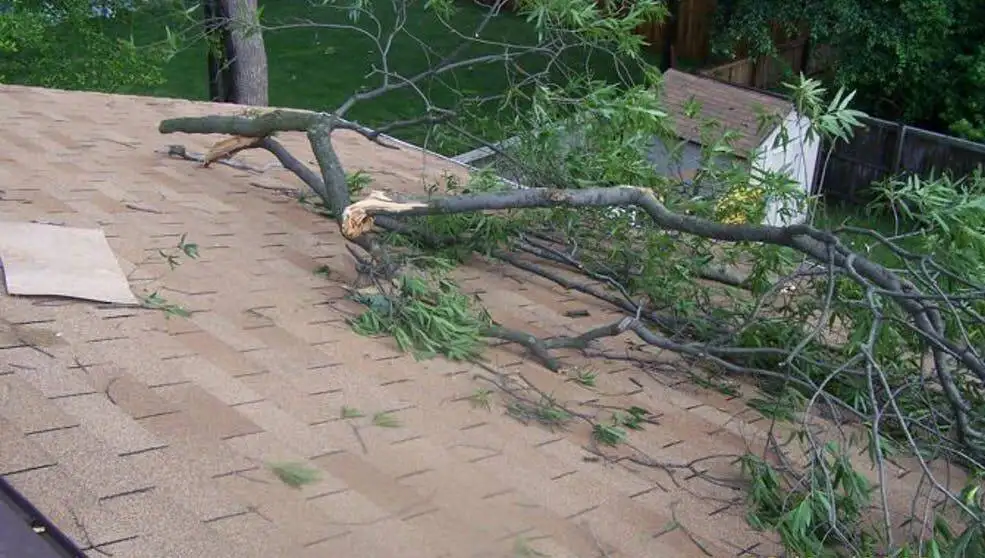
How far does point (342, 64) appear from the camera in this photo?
19969mm

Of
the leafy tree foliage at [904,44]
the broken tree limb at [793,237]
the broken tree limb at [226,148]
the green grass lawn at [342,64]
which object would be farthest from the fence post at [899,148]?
the broken tree limb at [793,237]

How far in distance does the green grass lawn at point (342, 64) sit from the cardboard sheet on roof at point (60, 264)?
32.3 feet

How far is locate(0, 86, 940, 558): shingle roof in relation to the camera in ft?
9.04

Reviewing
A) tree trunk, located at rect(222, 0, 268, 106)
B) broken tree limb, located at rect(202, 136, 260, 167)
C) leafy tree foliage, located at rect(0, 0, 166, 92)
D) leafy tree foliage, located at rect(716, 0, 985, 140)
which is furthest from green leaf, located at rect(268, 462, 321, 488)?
leafy tree foliage, located at rect(716, 0, 985, 140)

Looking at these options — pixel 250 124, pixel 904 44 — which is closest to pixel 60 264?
pixel 250 124

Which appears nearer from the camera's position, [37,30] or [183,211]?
[183,211]

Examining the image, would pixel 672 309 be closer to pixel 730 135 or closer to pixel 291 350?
pixel 730 135

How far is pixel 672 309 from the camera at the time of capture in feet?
16.2

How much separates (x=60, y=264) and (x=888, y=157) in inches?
488

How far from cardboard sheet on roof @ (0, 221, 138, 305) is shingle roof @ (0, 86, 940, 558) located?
9 cm

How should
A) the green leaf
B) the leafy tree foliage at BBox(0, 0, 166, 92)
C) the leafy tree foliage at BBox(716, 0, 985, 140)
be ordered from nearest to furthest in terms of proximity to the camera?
the green leaf → the leafy tree foliage at BBox(0, 0, 166, 92) → the leafy tree foliage at BBox(716, 0, 985, 140)

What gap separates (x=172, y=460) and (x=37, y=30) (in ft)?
33.3

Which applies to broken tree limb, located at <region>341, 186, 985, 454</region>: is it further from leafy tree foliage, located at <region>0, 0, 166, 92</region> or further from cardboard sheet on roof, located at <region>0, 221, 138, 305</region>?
leafy tree foliage, located at <region>0, 0, 166, 92</region>

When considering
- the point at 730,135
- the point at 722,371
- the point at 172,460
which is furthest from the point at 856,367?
the point at 172,460
